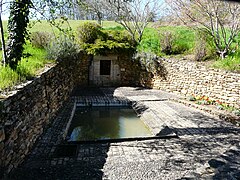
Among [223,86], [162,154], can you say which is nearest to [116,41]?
[223,86]

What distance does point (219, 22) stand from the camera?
403 inches

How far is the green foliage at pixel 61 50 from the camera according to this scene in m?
8.51

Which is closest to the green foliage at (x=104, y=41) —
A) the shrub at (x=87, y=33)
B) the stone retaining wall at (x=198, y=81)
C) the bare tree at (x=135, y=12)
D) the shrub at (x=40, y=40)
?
the shrub at (x=87, y=33)

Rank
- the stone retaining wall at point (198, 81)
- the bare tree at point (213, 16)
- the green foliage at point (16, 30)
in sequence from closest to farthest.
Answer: the green foliage at point (16, 30) → the stone retaining wall at point (198, 81) → the bare tree at point (213, 16)

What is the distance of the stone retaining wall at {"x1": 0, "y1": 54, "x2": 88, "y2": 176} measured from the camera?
12.0 feet

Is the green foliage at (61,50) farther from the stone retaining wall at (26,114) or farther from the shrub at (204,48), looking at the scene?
the shrub at (204,48)

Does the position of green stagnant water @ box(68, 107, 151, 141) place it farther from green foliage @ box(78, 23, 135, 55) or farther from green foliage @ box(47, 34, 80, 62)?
green foliage @ box(78, 23, 135, 55)

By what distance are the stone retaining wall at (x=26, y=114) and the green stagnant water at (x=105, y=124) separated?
93 centimetres

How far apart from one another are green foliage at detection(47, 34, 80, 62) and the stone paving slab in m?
2.41

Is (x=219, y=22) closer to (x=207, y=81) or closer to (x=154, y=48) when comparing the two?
(x=207, y=81)

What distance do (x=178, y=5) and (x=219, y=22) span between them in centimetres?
225

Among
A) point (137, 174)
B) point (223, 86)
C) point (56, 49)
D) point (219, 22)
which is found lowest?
point (137, 174)

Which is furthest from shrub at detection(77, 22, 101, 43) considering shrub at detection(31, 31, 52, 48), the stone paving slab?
the stone paving slab

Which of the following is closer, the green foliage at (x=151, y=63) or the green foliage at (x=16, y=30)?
the green foliage at (x=16, y=30)
